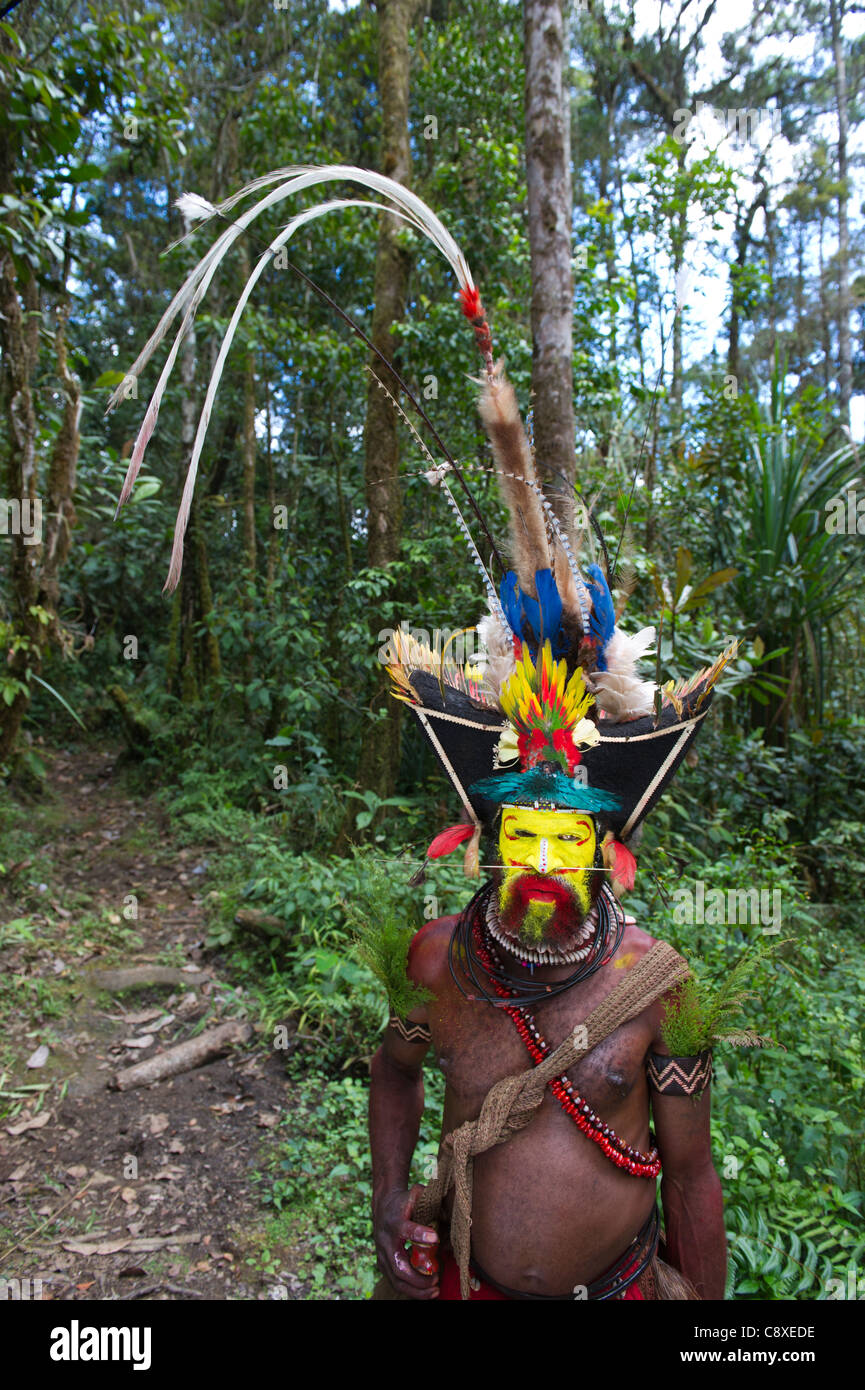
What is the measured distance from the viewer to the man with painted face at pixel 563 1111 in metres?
1.68

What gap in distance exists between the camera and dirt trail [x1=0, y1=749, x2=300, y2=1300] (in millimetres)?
2949

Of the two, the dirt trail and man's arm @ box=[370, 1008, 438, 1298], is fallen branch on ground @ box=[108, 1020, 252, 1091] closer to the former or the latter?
the dirt trail

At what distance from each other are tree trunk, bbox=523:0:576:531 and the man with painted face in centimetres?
221

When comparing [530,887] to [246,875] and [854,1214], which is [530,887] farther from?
[246,875]

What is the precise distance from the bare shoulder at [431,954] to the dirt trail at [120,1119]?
A: 1.71 metres

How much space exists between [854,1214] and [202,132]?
10.8 metres

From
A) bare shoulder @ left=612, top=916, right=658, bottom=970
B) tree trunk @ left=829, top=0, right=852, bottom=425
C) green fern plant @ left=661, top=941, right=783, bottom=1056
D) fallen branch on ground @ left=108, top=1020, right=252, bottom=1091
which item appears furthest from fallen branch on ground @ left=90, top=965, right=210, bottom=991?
tree trunk @ left=829, top=0, right=852, bottom=425

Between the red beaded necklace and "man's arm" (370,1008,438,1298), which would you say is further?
"man's arm" (370,1008,438,1298)

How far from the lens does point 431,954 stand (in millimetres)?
1981

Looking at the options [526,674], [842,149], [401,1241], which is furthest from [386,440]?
[842,149]

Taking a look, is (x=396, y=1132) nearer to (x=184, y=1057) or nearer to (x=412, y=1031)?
(x=412, y=1031)

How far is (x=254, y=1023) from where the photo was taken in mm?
4383

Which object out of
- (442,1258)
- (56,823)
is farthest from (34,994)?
(442,1258)

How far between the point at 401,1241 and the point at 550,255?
11.9 feet
